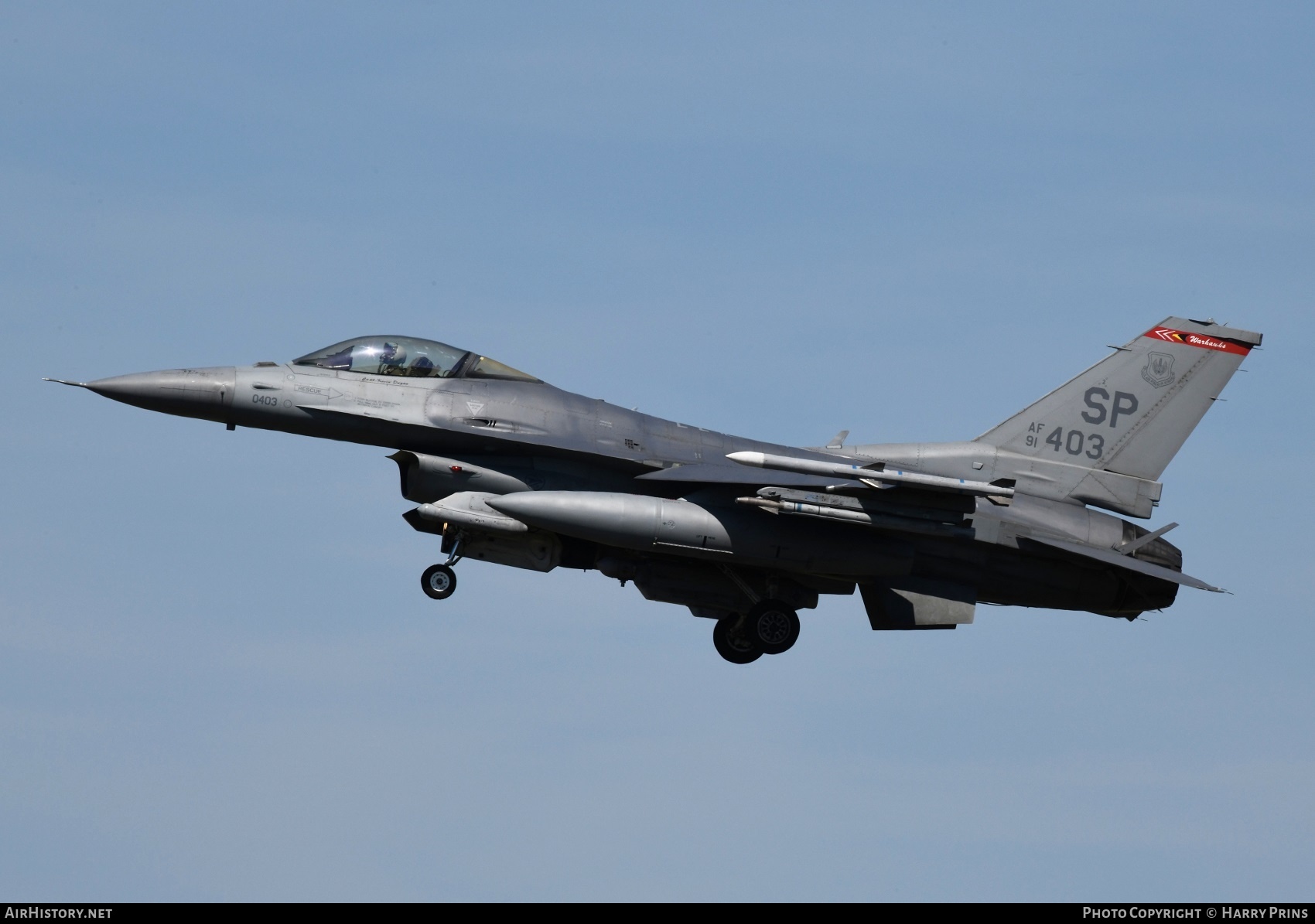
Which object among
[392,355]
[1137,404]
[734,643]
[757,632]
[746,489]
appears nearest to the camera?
[746,489]

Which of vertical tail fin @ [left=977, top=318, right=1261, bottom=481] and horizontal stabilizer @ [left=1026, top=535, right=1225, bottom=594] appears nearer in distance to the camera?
horizontal stabilizer @ [left=1026, top=535, right=1225, bottom=594]

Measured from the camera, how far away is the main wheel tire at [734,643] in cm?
2309

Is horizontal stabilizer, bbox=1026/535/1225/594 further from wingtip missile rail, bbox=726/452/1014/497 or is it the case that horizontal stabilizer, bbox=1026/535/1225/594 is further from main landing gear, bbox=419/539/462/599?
main landing gear, bbox=419/539/462/599

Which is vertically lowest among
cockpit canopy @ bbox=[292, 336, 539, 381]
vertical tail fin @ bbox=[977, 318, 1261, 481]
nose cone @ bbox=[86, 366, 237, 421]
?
nose cone @ bbox=[86, 366, 237, 421]

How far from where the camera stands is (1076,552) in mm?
22391

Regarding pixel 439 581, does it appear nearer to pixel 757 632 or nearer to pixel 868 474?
pixel 757 632

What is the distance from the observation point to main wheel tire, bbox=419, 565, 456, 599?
2131 cm

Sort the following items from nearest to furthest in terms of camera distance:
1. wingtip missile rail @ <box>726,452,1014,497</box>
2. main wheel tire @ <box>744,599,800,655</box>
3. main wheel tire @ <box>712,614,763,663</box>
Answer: wingtip missile rail @ <box>726,452,1014,497</box>, main wheel tire @ <box>744,599,800,655</box>, main wheel tire @ <box>712,614,763,663</box>

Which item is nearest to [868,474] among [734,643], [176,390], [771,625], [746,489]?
[746,489]

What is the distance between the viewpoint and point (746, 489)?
70.9ft

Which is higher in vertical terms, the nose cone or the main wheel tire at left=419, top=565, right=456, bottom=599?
the nose cone

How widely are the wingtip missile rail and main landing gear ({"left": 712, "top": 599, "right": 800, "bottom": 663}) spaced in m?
2.61

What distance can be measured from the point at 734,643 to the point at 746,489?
99.8 inches

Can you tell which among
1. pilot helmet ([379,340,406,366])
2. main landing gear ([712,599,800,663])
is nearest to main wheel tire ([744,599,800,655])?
main landing gear ([712,599,800,663])
